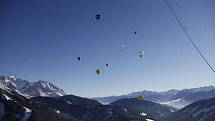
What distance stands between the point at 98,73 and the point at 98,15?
24662 millimetres

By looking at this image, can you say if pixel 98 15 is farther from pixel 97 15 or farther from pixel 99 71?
pixel 99 71

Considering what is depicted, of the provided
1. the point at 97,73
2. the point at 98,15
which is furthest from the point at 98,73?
the point at 98,15

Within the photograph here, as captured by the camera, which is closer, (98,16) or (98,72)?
(98,16)

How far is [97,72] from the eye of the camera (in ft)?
343

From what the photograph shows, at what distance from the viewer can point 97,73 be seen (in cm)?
10288

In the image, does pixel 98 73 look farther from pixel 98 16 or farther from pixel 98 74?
pixel 98 16

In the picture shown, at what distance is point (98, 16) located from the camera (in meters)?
81.2

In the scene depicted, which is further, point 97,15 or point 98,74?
point 98,74

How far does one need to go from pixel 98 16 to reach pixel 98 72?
26713 millimetres

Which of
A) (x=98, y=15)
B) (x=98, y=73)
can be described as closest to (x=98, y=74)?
(x=98, y=73)

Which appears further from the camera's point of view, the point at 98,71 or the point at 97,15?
the point at 98,71

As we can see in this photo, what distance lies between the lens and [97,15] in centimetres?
8206

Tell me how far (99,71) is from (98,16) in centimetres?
2783

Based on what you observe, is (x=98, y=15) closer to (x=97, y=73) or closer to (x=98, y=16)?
(x=98, y=16)
